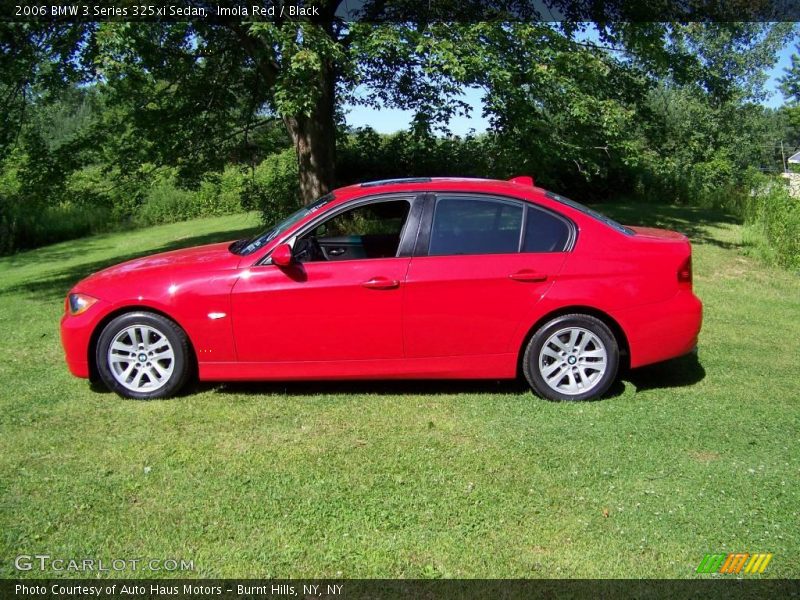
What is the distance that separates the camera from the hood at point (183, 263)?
5.42 m

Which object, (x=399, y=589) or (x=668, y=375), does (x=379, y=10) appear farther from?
(x=399, y=589)

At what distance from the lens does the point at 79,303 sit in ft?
17.8

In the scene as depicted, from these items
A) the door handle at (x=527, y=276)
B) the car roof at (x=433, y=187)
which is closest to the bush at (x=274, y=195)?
the car roof at (x=433, y=187)

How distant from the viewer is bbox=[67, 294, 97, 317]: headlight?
5.39m

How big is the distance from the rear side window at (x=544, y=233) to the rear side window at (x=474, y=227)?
0.08m

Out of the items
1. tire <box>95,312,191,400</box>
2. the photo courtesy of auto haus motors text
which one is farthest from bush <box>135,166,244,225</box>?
the photo courtesy of auto haus motors text

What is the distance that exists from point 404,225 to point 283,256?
96 cm

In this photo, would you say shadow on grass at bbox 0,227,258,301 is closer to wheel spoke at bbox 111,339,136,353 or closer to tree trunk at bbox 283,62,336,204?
tree trunk at bbox 283,62,336,204

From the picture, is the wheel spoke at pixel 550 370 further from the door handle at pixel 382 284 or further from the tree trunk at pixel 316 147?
the tree trunk at pixel 316 147

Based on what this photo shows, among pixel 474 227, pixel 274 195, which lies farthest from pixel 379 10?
pixel 474 227

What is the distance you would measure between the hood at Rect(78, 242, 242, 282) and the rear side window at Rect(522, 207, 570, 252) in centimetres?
219

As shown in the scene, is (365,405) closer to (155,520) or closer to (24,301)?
(155,520)

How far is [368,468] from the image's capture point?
425 centimetres

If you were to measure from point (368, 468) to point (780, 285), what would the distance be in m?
7.79
